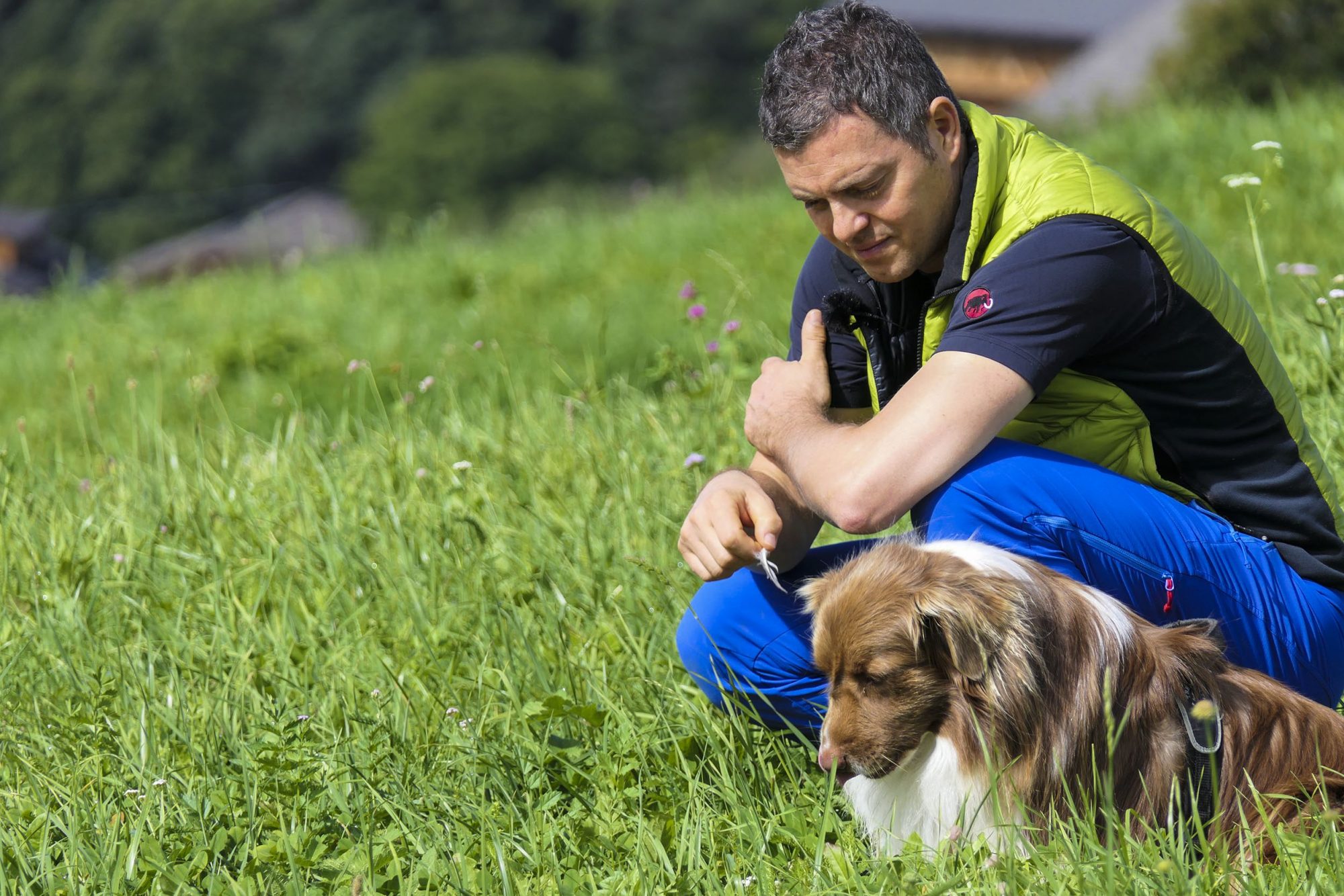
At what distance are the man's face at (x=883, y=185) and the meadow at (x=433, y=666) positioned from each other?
107 cm

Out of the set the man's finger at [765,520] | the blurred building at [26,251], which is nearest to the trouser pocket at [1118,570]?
the man's finger at [765,520]

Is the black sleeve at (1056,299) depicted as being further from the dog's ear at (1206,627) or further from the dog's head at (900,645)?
the dog's ear at (1206,627)

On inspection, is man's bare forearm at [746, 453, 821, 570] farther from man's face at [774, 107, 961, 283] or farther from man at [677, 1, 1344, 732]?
man's face at [774, 107, 961, 283]

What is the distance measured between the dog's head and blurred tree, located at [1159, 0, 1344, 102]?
16.7 m

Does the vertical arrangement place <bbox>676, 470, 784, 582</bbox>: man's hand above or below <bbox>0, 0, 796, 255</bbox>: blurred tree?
above

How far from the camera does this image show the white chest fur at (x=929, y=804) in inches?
100

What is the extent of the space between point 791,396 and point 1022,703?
34.4 inches

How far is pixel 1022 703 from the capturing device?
2449 millimetres

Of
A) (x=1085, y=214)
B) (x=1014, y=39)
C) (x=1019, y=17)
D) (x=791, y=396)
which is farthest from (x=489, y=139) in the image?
(x=1085, y=214)

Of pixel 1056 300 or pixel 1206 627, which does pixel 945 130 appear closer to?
pixel 1056 300

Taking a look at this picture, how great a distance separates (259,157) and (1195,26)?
5348cm

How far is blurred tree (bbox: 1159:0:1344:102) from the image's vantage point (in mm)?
17703

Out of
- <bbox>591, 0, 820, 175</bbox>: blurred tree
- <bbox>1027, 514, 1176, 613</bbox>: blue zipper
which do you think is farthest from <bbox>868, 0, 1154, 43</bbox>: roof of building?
<bbox>1027, 514, 1176, 613</bbox>: blue zipper

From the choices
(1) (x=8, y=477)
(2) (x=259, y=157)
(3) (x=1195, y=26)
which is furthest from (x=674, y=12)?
(1) (x=8, y=477)
